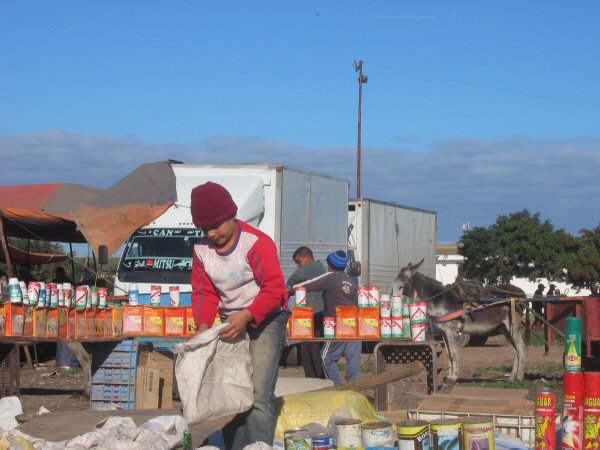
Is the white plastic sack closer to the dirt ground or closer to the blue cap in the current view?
the dirt ground

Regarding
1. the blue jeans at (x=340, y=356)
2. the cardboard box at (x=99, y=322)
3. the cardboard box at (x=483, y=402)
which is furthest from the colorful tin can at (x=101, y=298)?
the cardboard box at (x=483, y=402)

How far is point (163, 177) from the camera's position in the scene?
17500 mm

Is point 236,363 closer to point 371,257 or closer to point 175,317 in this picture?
point 175,317

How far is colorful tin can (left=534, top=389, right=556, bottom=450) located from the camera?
5438mm

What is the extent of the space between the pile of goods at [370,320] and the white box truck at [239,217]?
3332 millimetres

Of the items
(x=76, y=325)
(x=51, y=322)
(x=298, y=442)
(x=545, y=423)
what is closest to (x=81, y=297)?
(x=76, y=325)

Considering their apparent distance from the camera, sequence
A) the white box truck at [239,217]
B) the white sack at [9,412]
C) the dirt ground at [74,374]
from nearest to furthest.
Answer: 1. the white sack at [9,412]
2. the dirt ground at [74,374]
3. the white box truck at [239,217]

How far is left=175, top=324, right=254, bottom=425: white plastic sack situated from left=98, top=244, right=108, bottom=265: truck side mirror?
9.57 m

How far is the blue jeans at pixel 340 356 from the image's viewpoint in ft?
39.5

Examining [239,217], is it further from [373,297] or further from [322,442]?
[322,442]

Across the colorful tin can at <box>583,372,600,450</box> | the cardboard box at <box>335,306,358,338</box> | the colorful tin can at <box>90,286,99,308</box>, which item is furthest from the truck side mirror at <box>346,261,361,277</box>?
the colorful tin can at <box>583,372,600,450</box>

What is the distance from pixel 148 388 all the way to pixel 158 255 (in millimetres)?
6288

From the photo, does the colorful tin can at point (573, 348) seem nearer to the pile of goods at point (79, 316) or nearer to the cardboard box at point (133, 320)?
the pile of goods at point (79, 316)

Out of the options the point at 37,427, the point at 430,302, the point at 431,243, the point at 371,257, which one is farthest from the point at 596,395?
the point at 431,243
